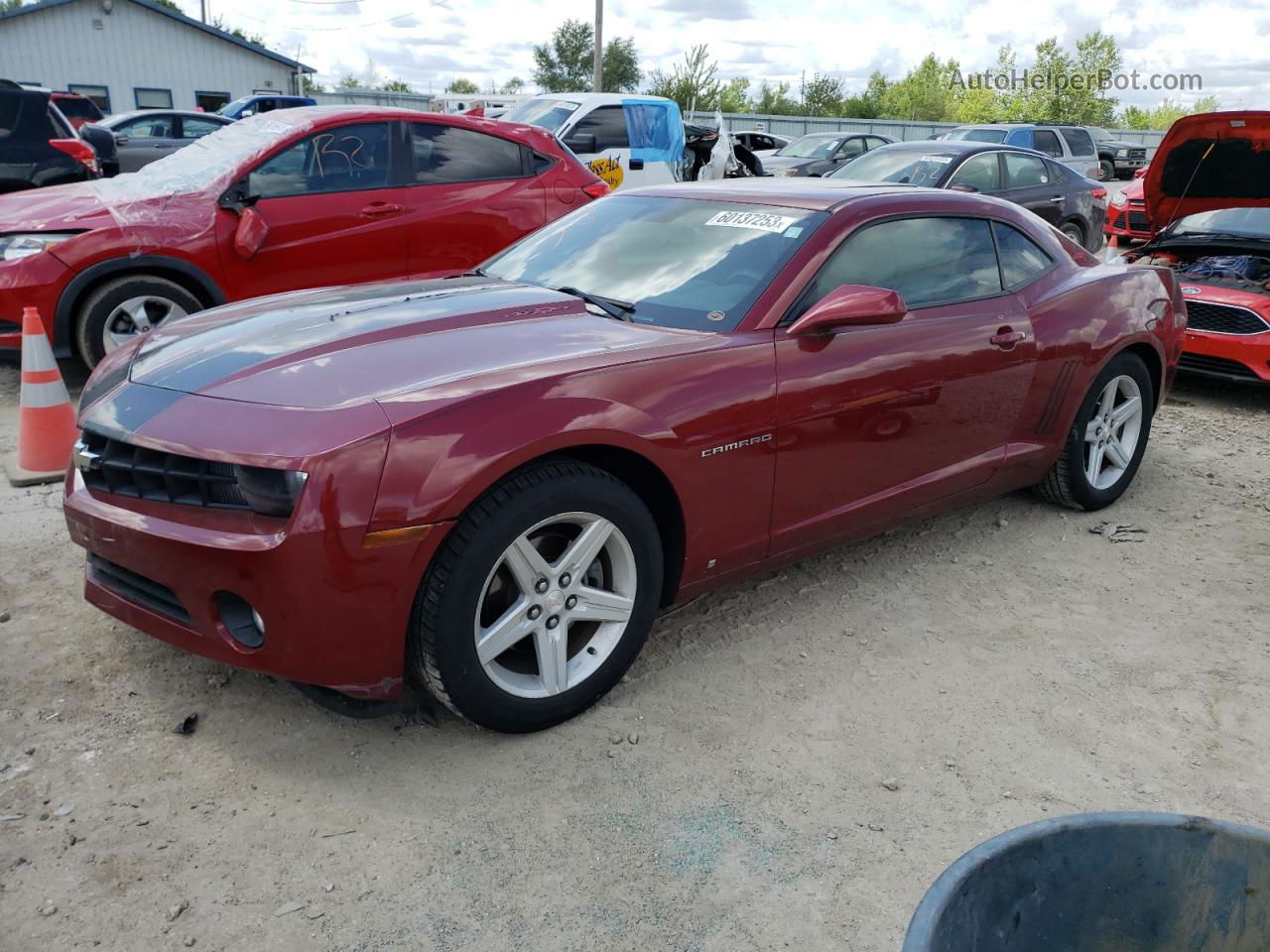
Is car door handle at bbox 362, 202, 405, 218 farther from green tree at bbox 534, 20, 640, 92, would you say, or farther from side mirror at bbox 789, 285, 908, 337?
green tree at bbox 534, 20, 640, 92

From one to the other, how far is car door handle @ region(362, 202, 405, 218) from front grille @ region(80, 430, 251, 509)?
3.91 meters

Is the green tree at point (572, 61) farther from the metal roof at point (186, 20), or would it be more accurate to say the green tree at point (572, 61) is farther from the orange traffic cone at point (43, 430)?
the orange traffic cone at point (43, 430)

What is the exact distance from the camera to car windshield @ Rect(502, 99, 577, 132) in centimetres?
1216

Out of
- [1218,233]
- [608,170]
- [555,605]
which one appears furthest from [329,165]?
[1218,233]

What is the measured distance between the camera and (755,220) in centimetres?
377

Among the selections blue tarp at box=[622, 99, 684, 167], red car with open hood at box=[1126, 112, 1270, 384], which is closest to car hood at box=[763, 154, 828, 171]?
blue tarp at box=[622, 99, 684, 167]

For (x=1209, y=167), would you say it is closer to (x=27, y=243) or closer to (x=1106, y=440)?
(x=1106, y=440)

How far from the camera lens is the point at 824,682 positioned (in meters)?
3.37

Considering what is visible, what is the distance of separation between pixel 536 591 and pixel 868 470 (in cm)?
139

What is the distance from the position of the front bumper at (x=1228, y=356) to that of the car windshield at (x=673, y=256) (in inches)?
171

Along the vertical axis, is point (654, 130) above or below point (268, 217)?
Answer: above

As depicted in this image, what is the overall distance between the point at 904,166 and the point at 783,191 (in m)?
7.39

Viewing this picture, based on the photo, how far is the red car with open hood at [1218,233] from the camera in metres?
6.95

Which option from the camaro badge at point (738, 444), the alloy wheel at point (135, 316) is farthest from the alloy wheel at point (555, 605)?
the alloy wheel at point (135, 316)
